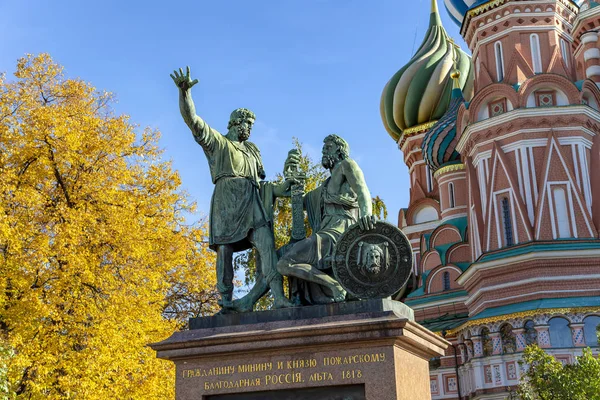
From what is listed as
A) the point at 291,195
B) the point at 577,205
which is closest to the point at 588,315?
the point at 577,205

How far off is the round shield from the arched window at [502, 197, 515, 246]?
21375 millimetres

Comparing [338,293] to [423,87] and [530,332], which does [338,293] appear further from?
[423,87]

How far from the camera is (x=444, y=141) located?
39.8m

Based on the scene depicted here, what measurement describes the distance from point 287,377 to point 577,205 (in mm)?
22722

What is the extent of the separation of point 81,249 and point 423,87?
104 feet

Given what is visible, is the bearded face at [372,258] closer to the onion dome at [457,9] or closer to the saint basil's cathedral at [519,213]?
the saint basil's cathedral at [519,213]

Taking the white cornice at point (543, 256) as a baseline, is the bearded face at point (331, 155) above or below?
below

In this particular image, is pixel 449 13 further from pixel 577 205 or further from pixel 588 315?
pixel 588 315

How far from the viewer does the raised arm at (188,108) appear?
1035 centimetres

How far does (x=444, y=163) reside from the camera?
1569 inches

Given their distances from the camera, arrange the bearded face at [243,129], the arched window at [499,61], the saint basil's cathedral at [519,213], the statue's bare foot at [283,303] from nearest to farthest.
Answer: the statue's bare foot at [283,303] → the bearded face at [243,129] → the saint basil's cathedral at [519,213] → the arched window at [499,61]

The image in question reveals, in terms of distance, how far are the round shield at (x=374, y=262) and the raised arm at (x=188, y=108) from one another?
2259 millimetres

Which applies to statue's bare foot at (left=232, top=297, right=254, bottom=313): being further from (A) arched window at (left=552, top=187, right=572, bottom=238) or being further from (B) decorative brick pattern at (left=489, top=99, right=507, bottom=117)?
(B) decorative brick pattern at (left=489, top=99, right=507, bottom=117)

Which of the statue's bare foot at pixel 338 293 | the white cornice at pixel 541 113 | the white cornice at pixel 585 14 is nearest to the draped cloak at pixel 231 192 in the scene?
the statue's bare foot at pixel 338 293
